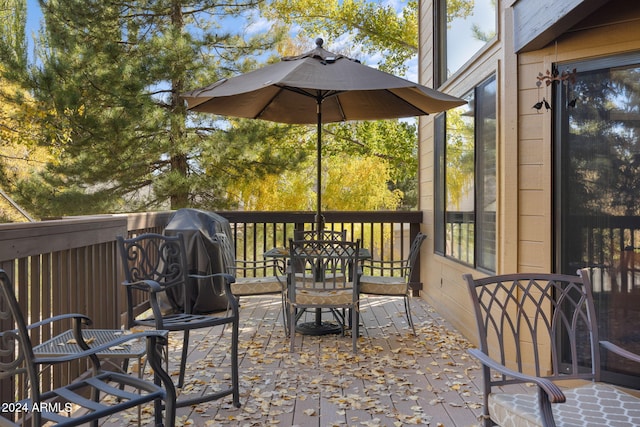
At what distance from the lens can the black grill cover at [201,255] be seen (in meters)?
5.04

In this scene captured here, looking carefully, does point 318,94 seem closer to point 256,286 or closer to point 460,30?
point 460,30

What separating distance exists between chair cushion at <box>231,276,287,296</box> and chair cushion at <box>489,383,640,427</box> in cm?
284

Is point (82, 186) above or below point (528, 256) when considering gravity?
above

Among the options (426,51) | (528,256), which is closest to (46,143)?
(426,51)

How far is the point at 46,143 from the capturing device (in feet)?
34.9

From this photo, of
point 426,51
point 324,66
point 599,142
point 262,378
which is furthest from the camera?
point 426,51

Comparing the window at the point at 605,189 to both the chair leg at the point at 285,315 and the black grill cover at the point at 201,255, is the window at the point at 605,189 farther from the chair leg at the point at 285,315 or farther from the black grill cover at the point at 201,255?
the black grill cover at the point at 201,255

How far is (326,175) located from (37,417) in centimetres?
1218

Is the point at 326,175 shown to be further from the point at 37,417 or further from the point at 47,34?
the point at 37,417

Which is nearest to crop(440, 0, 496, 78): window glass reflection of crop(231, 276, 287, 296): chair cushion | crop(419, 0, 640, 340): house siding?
crop(419, 0, 640, 340): house siding

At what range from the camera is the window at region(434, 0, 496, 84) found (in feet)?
14.0

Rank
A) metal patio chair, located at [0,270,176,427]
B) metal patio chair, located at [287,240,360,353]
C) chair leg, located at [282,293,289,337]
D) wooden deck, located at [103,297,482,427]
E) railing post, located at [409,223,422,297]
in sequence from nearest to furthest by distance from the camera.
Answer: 1. metal patio chair, located at [0,270,176,427]
2. wooden deck, located at [103,297,482,427]
3. metal patio chair, located at [287,240,360,353]
4. chair leg, located at [282,293,289,337]
5. railing post, located at [409,223,422,297]

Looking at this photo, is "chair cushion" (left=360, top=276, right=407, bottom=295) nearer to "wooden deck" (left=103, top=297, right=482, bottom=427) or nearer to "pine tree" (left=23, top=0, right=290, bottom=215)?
"wooden deck" (left=103, top=297, right=482, bottom=427)

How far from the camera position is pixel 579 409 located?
1854mm
